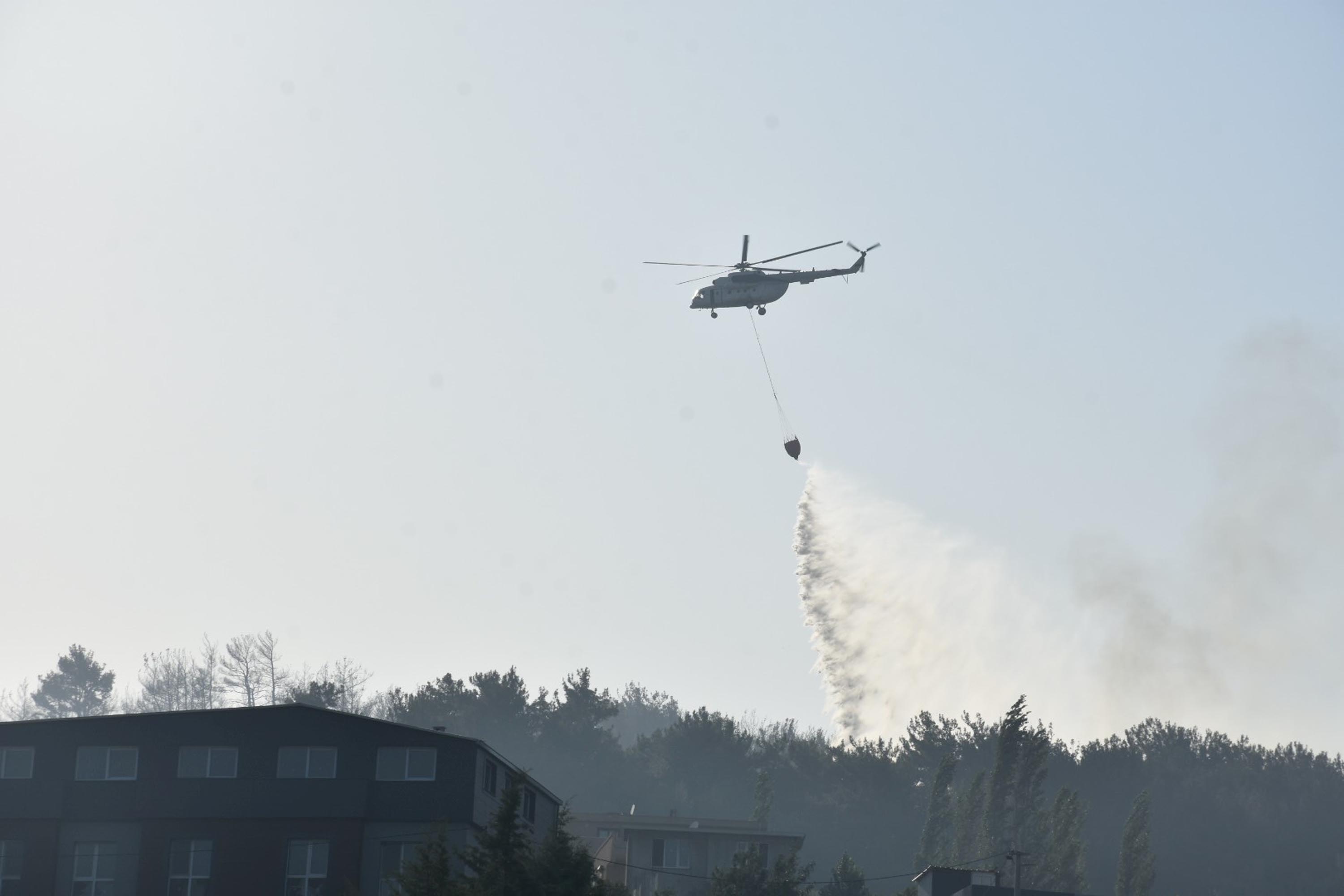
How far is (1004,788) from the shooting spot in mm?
101562

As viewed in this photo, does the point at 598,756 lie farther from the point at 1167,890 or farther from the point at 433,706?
the point at 1167,890

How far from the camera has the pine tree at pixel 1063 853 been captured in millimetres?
95688

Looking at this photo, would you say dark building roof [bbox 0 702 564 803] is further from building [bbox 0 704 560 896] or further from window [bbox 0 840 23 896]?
window [bbox 0 840 23 896]

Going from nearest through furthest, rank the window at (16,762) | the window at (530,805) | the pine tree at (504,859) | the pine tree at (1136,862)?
the pine tree at (504,859) → the window at (16,762) → the window at (530,805) → the pine tree at (1136,862)

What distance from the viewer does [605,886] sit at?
4497cm

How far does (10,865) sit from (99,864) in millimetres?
3436

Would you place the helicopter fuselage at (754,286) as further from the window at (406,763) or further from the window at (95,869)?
the window at (95,869)

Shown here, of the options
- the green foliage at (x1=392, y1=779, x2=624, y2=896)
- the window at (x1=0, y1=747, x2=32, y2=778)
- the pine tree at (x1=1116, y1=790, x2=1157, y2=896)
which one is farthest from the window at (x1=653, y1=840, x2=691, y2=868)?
the green foliage at (x1=392, y1=779, x2=624, y2=896)

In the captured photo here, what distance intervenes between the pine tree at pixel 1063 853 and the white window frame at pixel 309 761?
2025 inches

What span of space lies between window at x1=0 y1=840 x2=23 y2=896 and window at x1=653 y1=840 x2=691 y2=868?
35.9m

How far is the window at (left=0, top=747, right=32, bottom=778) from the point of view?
6109cm

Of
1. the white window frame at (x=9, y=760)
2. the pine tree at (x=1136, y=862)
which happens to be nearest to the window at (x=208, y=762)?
the white window frame at (x=9, y=760)

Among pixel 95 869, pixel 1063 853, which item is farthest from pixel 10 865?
pixel 1063 853

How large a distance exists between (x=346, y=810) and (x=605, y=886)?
18.2 meters
